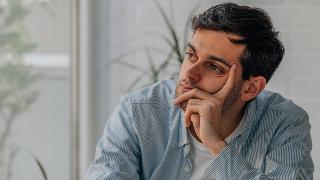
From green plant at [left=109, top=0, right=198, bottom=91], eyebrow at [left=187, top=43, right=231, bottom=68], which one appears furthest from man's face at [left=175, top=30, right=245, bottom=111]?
green plant at [left=109, top=0, right=198, bottom=91]

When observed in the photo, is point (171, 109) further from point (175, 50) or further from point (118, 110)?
point (175, 50)

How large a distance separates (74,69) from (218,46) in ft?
4.17

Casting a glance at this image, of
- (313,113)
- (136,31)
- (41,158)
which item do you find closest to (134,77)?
(136,31)

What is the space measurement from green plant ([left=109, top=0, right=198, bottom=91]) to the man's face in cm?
82

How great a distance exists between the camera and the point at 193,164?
2018mm

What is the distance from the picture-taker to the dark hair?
6.25 feet

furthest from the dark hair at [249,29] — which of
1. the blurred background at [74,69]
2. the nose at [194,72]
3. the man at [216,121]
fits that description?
the blurred background at [74,69]

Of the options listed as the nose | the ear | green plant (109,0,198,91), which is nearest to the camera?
the nose

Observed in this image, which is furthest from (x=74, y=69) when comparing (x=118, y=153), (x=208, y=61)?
(x=208, y=61)

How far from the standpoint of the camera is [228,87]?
193cm

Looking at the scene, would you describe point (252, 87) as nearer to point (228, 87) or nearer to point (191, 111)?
point (228, 87)

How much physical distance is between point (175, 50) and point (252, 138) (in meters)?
0.85

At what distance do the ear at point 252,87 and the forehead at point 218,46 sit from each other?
118 millimetres

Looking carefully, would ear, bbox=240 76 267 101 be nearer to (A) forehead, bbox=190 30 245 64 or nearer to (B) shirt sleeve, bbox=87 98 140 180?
(A) forehead, bbox=190 30 245 64
